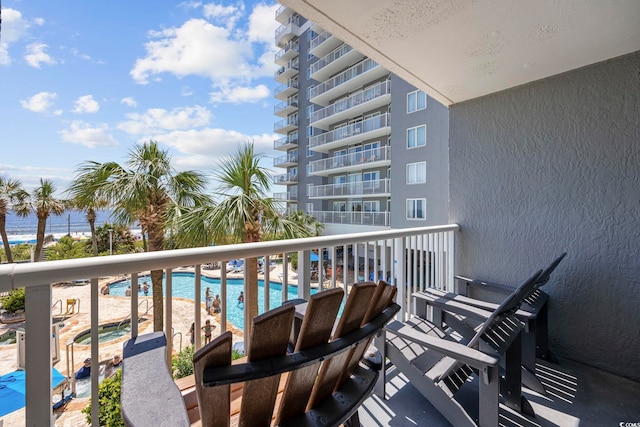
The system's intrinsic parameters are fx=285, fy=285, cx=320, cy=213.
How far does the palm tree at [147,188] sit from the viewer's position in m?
6.71

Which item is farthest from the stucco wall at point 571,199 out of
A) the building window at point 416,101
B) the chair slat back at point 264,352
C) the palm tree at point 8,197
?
the palm tree at point 8,197

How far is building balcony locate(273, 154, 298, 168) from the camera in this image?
24.4 m

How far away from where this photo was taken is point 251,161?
5871mm

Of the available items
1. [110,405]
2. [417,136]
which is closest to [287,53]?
[417,136]

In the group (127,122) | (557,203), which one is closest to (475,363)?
(557,203)

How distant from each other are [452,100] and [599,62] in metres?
1.17

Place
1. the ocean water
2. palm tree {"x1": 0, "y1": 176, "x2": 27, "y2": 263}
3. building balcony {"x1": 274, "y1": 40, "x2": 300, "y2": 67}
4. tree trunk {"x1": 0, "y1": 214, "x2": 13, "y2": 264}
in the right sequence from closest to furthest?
tree trunk {"x1": 0, "y1": 214, "x2": 13, "y2": 264} < palm tree {"x1": 0, "y1": 176, "x2": 27, "y2": 263} < the ocean water < building balcony {"x1": 274, "y1": 40, "x2": 300, "y2": 67}

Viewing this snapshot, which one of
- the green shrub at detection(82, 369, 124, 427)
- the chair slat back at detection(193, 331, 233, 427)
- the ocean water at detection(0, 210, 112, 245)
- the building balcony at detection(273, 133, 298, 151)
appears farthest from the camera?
the building balcony at detection(273, 133, 298, 151)

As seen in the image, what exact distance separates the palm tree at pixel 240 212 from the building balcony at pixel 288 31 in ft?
73.9

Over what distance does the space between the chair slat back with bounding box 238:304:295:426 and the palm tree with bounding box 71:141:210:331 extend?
6397 mm

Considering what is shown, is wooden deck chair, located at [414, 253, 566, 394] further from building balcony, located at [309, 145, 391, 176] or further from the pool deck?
building balcony, located at [309, 145, 391, 176]

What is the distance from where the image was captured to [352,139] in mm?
18469

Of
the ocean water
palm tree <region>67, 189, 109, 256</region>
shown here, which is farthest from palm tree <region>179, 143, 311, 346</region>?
the ocean water

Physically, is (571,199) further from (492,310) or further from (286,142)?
(286,142)
